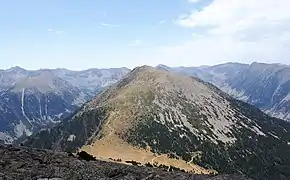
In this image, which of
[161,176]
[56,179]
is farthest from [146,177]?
[56,179]

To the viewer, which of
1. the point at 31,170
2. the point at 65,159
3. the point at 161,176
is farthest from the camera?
the point at 65,159

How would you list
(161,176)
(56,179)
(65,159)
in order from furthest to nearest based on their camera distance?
(65,159) → (161,176) → (56,179)

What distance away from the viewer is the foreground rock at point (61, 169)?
73.8 meters

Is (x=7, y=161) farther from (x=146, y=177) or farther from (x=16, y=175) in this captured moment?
(x=146, y=177)

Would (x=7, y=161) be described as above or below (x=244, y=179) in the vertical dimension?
above

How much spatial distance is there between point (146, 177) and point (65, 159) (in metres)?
19.1

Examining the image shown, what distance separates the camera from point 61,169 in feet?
258

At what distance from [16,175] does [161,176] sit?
26554 millimetres

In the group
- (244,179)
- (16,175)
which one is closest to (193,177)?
(244,179)

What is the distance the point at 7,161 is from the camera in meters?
81.4

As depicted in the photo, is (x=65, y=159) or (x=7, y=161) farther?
(x=65, y=159)

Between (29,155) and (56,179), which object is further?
(29,155)

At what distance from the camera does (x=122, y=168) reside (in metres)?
85.4

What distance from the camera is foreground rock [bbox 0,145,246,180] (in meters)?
73.8
